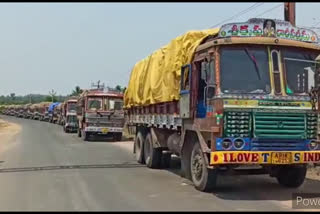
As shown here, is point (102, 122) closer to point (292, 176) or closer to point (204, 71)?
point (292, 176)

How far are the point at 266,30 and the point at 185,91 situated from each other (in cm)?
225

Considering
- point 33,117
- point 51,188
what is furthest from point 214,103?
point 33,117

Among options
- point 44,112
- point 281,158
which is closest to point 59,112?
point 44,112

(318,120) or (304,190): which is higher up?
(318,120)

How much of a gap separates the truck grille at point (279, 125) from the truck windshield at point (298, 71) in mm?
518

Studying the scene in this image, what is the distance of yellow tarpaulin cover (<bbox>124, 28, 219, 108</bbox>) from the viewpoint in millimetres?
11500

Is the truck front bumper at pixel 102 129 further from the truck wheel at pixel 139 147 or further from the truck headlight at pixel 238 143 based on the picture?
the truck headlight at pixel 238 143

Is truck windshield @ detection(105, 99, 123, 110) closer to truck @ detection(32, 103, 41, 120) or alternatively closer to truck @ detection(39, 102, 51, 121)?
truck @ detection(39, 102, 51, 121)

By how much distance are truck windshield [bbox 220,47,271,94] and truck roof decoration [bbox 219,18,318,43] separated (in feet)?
1.01

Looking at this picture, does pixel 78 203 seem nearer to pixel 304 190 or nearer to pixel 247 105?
pixel 247 105

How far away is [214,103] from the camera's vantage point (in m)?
9.48

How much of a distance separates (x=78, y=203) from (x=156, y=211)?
1611mm

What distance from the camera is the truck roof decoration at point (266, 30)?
31.8 feet

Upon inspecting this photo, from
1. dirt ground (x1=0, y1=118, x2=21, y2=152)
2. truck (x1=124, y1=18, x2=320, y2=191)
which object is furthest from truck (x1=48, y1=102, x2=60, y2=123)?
truck (x1=124, y1=18, x2=320, y2=191)
